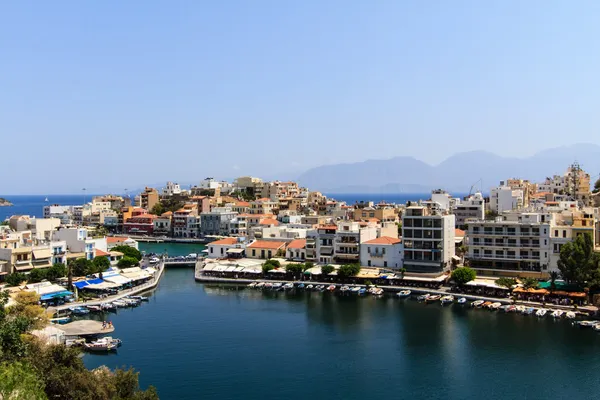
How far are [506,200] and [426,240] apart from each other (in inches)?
1753

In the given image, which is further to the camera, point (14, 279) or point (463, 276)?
point (463, 276)

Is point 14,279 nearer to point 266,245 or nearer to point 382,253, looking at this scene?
point 266,245

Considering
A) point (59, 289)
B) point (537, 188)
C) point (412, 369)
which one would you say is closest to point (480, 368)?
point (412, 369)

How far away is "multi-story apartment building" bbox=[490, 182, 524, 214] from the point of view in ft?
300

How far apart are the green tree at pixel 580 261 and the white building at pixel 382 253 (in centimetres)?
1563

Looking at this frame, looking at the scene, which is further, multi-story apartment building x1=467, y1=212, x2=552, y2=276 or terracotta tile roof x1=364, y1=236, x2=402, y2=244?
terracotta tile roof x1=364, y1=236, x2=402, y2=244

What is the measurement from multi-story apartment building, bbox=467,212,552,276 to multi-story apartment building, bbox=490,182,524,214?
40787mm

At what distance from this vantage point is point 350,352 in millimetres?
34844

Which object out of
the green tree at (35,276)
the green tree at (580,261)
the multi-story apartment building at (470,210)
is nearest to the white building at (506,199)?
the multi-story apartment building at (470,210)

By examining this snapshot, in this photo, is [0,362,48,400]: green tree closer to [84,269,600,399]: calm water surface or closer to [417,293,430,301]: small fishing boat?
[84,269,600,399]: calm water surface

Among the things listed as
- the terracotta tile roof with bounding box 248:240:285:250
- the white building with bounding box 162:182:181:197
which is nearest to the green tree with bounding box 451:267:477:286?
the terracotta tile roof with bounding box 248:240:285:250

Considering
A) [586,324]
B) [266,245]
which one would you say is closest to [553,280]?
[586,324]

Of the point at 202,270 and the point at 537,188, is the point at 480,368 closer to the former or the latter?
the point at 202,270

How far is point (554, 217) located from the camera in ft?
168
